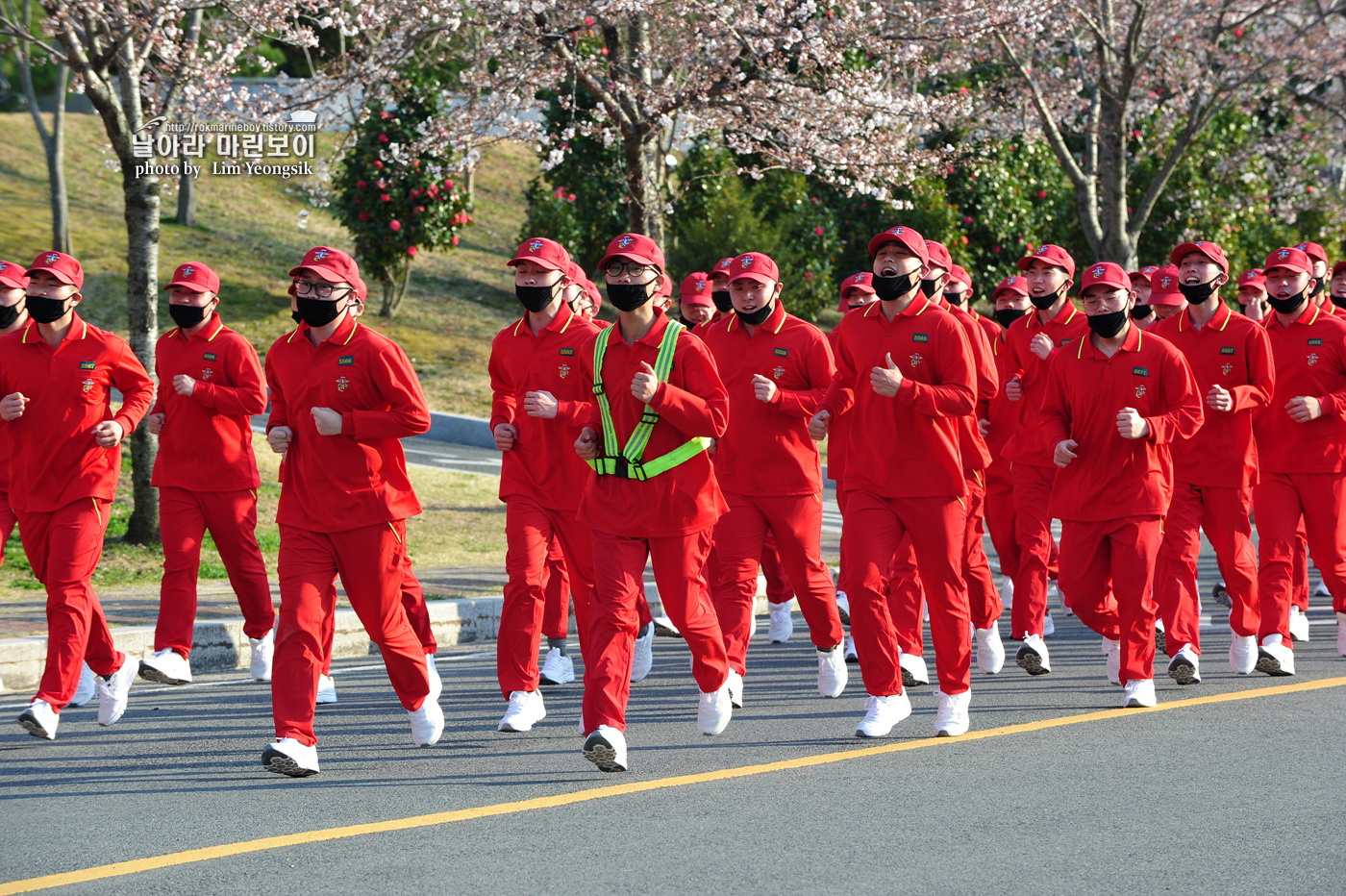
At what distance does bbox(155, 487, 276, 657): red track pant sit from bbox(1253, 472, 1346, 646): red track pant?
5.40 meters

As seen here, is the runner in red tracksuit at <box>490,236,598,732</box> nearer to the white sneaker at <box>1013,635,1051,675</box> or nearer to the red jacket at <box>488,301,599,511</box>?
the red jacket at <box>488,301,599,511</box>

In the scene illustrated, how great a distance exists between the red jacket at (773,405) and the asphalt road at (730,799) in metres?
1.12

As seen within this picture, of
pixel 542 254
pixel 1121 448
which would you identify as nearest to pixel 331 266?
pixel 542 254

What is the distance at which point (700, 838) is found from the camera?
18.2 ft

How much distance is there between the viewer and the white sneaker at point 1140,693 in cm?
772

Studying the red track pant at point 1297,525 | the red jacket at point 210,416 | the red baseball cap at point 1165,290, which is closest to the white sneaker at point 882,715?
the red track pant at point 1297,525

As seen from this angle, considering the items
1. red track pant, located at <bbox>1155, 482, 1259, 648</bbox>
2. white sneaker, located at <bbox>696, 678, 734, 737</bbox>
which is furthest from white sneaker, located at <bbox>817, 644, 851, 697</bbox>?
red track pant, located at <bbox>1155, 482, 1259, 648</bbox>

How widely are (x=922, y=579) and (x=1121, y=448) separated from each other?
130cm

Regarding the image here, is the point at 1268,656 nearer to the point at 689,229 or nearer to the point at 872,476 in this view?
the point at 872,476

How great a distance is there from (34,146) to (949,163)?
23976mm

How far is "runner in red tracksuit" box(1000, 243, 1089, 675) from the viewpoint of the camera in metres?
9.08

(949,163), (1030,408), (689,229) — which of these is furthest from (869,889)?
(689,229)

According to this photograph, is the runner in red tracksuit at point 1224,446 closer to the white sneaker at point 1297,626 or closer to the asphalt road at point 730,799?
the asphalt road at point 730,799

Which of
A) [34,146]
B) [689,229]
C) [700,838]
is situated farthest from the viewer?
[34,146]
